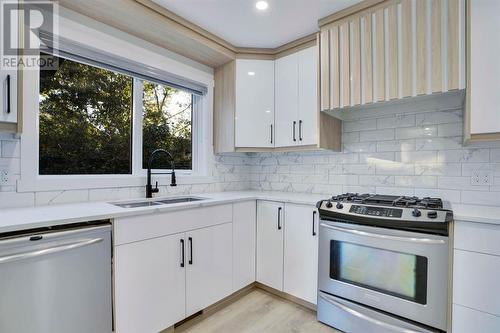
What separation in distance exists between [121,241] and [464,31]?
254cm

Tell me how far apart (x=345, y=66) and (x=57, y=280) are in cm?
242

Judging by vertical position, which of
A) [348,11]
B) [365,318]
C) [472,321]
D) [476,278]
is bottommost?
[365,318]

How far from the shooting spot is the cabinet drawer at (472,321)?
146 cm

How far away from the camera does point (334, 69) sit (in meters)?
2.22

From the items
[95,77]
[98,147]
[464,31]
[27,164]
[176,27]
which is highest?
[176,27]

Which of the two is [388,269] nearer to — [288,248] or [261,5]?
[288,248]

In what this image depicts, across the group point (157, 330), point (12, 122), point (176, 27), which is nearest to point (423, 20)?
point (176, 27)

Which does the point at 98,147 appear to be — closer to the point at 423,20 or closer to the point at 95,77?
the point at 95,77

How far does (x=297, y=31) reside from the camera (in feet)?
7.95

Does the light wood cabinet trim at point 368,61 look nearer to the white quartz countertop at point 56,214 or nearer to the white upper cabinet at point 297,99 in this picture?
the white upper cabinet at point 297,99

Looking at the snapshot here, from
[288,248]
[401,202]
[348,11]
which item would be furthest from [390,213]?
[348,11]

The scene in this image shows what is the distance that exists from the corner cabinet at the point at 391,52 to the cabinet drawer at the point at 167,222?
1323 millimetres

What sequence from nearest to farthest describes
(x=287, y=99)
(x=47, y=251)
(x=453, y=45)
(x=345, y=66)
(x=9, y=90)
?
1. (x=47, y=251)
2. (x=9, y=90)
3. (x=453, y=45)
4. (x=345, y=66)
5. (x=287, y=99)

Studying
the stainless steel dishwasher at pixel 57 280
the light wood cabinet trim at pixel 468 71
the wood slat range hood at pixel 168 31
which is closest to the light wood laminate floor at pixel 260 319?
the stainless steel dishwasher at pixel 57 280
